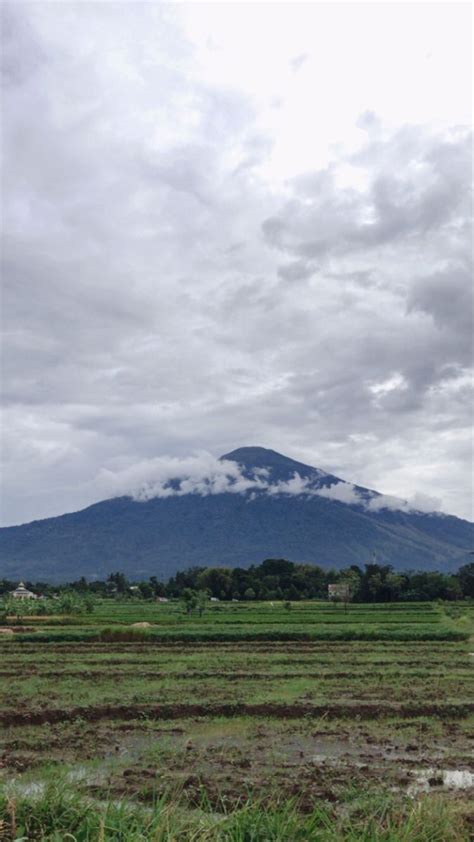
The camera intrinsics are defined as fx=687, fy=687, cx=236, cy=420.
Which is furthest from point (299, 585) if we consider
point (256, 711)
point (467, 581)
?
point (256, 711)

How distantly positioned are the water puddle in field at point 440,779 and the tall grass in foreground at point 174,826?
4229 mm

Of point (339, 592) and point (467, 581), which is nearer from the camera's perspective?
point (339, 592)

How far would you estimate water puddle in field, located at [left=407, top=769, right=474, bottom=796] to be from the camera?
1094 centimetres

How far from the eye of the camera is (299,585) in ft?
314

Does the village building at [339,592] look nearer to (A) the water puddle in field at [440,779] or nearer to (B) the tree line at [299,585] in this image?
(B) the tree line at [299,585]

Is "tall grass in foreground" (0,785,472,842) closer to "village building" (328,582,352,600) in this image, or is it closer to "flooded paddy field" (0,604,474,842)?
"flooded paddy field" (0,604,474,842)

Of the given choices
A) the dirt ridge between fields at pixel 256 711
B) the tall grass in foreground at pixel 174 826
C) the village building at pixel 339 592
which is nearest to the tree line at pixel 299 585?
the village building at pixel 339 592

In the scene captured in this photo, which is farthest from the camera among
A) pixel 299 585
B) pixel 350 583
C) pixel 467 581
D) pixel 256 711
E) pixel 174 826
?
pixel 299 585

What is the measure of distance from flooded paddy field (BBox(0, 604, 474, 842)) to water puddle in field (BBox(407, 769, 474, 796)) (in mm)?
40

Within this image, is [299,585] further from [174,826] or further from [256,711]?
[174,826]

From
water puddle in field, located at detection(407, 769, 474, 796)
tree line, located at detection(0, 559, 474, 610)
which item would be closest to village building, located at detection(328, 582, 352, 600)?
tree line, located at detection(0, 559, 474, 610)

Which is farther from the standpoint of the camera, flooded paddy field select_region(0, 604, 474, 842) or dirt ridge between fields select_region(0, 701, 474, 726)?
dirt ridge between fields select_region(0, 701, 474, 726)

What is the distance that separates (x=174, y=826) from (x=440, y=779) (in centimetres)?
695

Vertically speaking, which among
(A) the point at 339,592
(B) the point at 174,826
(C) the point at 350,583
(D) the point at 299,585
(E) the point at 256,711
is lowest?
(A) the point at 339,592
